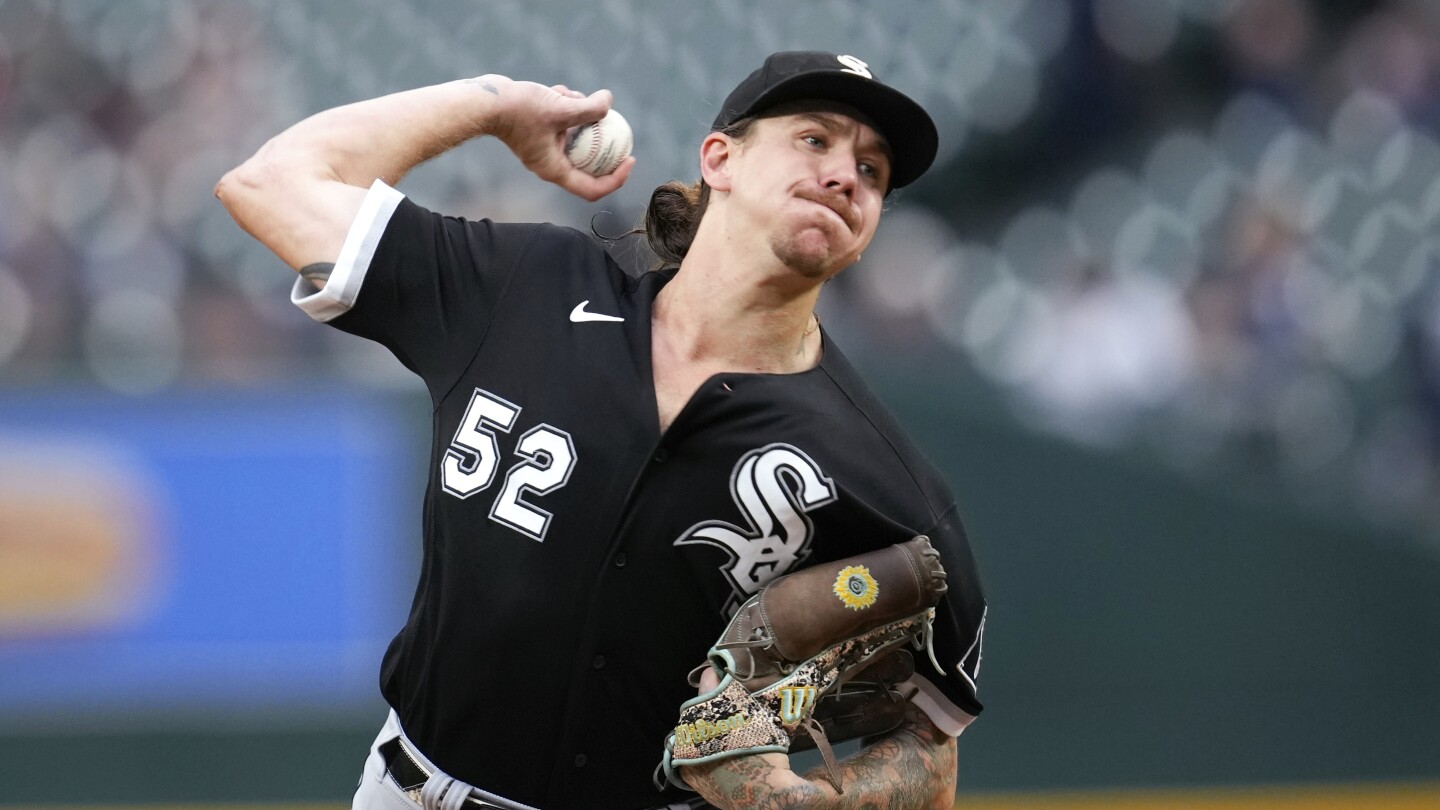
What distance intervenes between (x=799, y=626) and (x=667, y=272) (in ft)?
2.57

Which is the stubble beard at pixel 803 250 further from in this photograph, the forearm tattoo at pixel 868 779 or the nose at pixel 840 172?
the forearm tattoo at pixel 868 779

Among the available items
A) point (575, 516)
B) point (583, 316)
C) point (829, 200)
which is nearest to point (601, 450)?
point (575, 516)

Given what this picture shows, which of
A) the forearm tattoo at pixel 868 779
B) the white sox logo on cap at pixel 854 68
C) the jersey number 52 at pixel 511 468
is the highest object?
the white sox logo on cap at pixel 854 68

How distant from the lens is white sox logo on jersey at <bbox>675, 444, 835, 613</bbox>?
7.69 feet

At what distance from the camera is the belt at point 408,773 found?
243cm

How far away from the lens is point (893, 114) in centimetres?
250

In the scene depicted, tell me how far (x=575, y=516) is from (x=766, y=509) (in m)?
0.31

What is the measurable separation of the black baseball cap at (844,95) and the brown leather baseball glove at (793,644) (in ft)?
2.39

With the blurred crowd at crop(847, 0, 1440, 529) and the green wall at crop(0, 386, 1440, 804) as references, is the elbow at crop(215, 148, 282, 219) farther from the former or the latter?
the blurred crowd at crop(847, 0, 1440, 529)

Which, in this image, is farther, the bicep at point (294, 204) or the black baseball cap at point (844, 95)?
the black baseball cap at point (844, 95)

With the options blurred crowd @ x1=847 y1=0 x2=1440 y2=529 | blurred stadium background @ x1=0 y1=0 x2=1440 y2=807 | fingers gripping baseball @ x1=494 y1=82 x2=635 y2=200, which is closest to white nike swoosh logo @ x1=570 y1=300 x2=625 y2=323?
fingers gripping baseball @ x1=494 y1=82 x2=635 y2=200

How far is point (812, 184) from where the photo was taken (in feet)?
8.09

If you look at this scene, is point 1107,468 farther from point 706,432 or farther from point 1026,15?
point 706,432

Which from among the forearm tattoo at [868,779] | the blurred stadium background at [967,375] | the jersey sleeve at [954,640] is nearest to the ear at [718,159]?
the jersey sleeve at [954,640]
